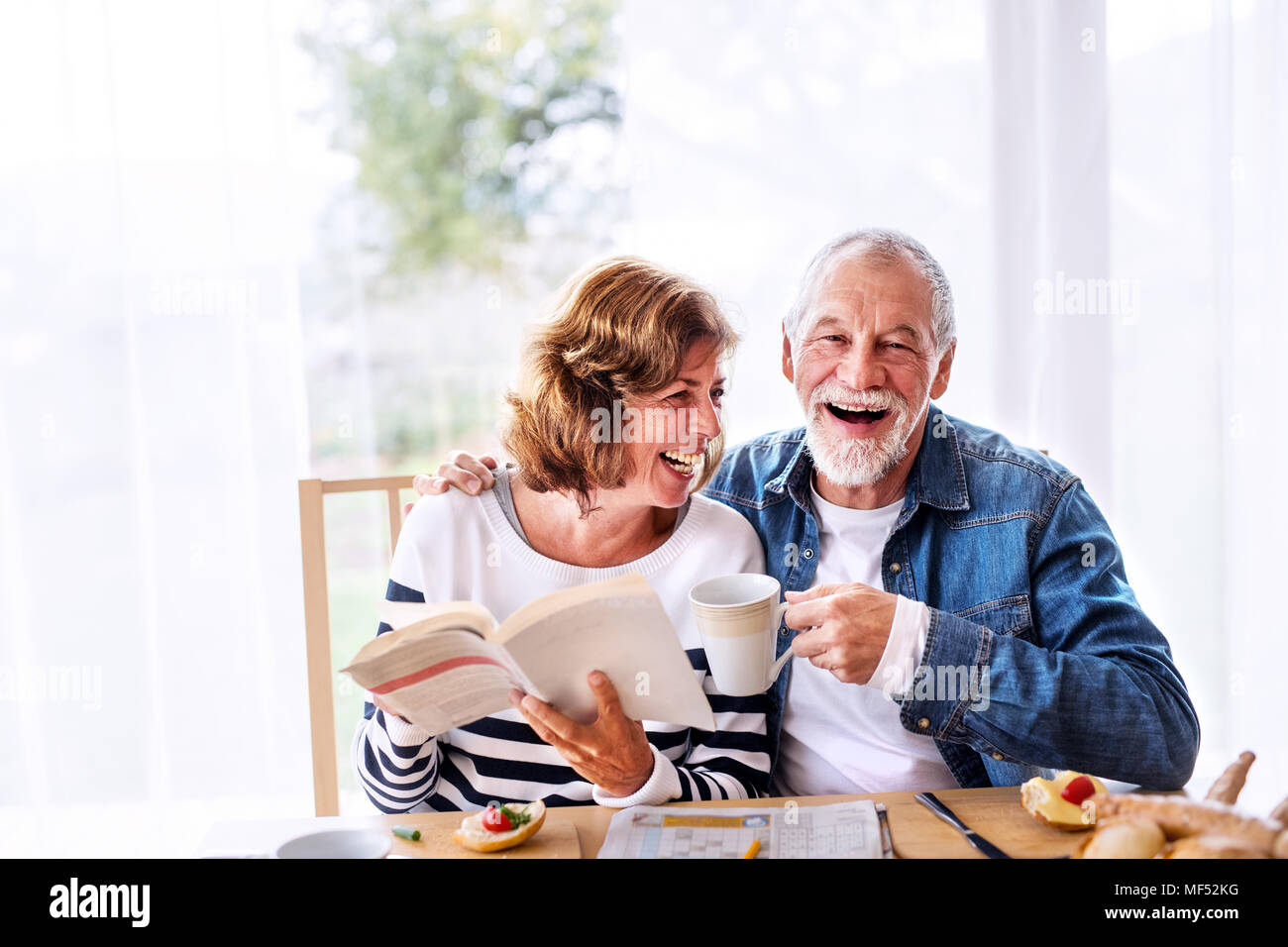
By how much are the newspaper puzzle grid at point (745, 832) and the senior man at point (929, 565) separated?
20 centimetres

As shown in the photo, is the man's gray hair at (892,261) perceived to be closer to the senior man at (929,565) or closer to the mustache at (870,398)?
the senior man at (929,565)

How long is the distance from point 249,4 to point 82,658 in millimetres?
1455

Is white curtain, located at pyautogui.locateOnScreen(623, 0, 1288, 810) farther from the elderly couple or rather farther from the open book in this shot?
the open book

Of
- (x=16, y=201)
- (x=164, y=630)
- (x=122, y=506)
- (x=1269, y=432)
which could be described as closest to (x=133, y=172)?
(x=16, y=201)

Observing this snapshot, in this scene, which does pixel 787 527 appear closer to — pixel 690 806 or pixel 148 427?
pixel 690 806

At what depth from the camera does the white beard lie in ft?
4.42

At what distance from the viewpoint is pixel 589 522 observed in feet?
4.48

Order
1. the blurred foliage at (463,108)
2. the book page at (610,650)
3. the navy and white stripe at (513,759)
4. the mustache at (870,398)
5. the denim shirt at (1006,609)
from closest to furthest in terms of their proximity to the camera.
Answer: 1. the book page at (610,650)
2. the denim shirt at (1006,609)
3. the navy and white stripe at (513,759)
4. the mustache at (870,398)
5. the blurred foliage at (463,108)

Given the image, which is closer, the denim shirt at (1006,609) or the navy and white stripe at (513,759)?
the denim shirt at (1006,609)

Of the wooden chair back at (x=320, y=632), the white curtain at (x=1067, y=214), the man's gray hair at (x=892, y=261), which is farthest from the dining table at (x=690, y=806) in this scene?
the white curtain at (x=1067, y=214)

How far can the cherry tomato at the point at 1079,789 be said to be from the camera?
0.93m

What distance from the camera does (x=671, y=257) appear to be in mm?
2131
